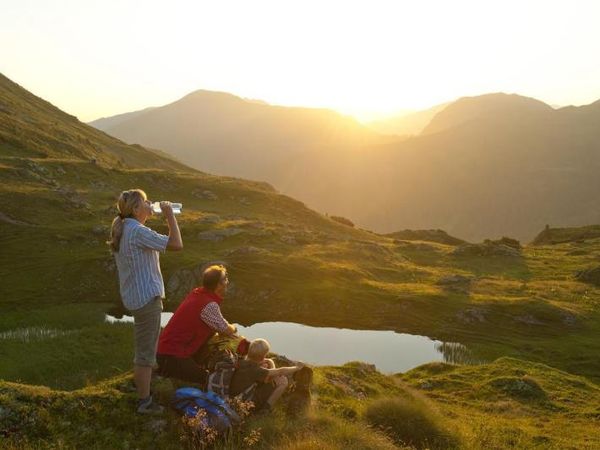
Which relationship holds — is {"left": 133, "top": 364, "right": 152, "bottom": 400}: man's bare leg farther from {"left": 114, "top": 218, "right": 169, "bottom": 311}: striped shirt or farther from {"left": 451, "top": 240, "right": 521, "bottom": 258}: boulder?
{"left": 451, "top": 240, "right": 521, "bottom": 258}: boulder

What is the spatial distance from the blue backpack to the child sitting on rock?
903mm

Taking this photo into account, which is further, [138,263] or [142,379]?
[142,379]

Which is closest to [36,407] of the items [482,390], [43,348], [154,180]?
[43,348]

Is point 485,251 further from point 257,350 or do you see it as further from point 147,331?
point 147,331

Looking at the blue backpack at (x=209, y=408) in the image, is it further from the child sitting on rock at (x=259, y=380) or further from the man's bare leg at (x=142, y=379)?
the child sitting on rock at (x=259, y=380)

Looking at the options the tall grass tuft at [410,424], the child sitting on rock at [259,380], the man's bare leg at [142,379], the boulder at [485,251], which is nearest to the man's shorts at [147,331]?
the man's bare leg at [142,379]

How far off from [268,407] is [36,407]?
4938 millimetres

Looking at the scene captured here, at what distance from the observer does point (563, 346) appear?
40.5 m

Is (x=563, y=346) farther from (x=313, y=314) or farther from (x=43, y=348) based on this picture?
(x=43, y=348)

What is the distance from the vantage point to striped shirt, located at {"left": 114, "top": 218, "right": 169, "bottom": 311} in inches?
413

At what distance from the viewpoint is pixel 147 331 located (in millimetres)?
10891

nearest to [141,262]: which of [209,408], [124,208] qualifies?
[124,208]

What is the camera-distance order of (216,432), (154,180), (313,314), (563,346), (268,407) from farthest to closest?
(154,180), (313,314), (563,346), (268,407), (216,432)

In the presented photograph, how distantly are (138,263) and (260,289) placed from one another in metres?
36.8
